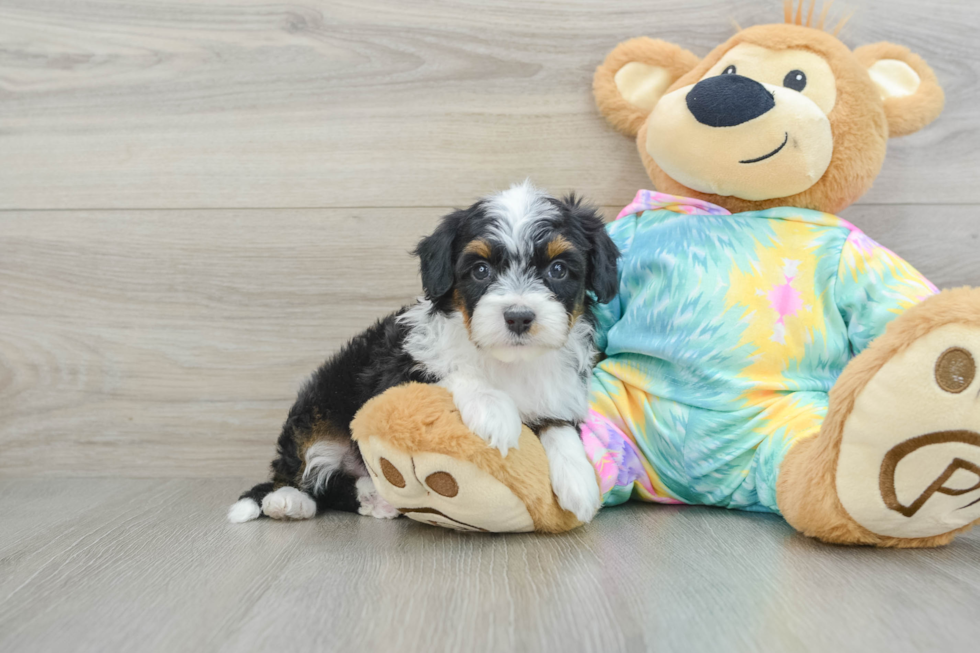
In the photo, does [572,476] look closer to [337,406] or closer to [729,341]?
[729,341]

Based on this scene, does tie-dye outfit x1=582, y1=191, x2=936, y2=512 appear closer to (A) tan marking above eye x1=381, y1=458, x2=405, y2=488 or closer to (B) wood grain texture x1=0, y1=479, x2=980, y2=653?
(B) wood grain texture x1=0, y1=479, x2=980, y2=653

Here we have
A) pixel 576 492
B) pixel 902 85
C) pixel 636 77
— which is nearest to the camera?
pixel 576 492

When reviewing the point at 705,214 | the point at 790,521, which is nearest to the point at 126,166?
the point at 705,214

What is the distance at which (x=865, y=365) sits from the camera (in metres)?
1.34

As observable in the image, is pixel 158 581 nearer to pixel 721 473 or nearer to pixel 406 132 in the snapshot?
pixel 721 473

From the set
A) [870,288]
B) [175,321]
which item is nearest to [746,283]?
[870,288]

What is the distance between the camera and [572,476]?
152 cm

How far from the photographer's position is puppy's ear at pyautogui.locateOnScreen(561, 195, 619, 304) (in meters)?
1.63

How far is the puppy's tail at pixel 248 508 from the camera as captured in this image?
180cm

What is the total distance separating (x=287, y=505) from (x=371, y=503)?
0.20 m

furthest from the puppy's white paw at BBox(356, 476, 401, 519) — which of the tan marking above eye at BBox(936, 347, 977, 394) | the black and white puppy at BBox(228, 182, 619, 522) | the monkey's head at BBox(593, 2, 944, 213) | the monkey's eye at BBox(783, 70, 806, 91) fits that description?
the monkey's eye at BBox(783, 70, 806, 91)

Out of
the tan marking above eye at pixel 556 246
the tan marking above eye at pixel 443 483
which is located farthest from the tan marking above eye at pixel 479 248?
the tan marking above eye at pixel 443 483

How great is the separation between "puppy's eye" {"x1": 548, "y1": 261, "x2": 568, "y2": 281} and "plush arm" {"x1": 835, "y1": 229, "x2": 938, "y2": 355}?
27.4 inches

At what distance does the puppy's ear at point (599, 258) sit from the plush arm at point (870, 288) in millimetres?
564
